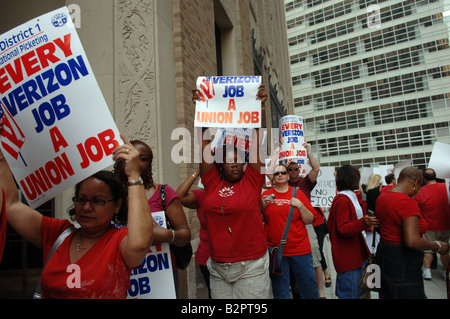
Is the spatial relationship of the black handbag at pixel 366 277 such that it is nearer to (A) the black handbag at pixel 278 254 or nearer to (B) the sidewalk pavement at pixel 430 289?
(A) the black handbag at pixel 278 254

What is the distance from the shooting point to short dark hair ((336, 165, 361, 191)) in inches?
138

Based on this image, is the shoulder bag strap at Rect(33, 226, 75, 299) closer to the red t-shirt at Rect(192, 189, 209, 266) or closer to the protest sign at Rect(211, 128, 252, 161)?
the protest sign at Rect(211, 128, 252, 161)

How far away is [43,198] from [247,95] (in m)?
2.08

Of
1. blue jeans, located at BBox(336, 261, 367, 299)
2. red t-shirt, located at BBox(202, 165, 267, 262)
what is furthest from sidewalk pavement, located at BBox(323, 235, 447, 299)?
red t-shirt, located at BBox(202, 165, 267, 262)

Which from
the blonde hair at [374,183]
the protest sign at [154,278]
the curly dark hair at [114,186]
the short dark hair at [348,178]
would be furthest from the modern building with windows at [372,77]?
the curly dark hair at [114,186]

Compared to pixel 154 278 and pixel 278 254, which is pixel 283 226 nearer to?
pixel 278 254

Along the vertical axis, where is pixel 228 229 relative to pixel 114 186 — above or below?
below

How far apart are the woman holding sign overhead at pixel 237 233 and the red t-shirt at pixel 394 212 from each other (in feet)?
3.93

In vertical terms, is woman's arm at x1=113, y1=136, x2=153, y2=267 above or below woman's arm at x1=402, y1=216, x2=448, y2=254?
above

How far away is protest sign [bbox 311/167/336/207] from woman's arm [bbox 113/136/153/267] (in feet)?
16.2

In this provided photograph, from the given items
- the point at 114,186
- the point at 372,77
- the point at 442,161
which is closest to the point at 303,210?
the point at 442,161

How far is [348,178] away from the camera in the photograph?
3.53m

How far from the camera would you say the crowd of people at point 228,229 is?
165 cm

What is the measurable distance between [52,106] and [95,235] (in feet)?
2.58
